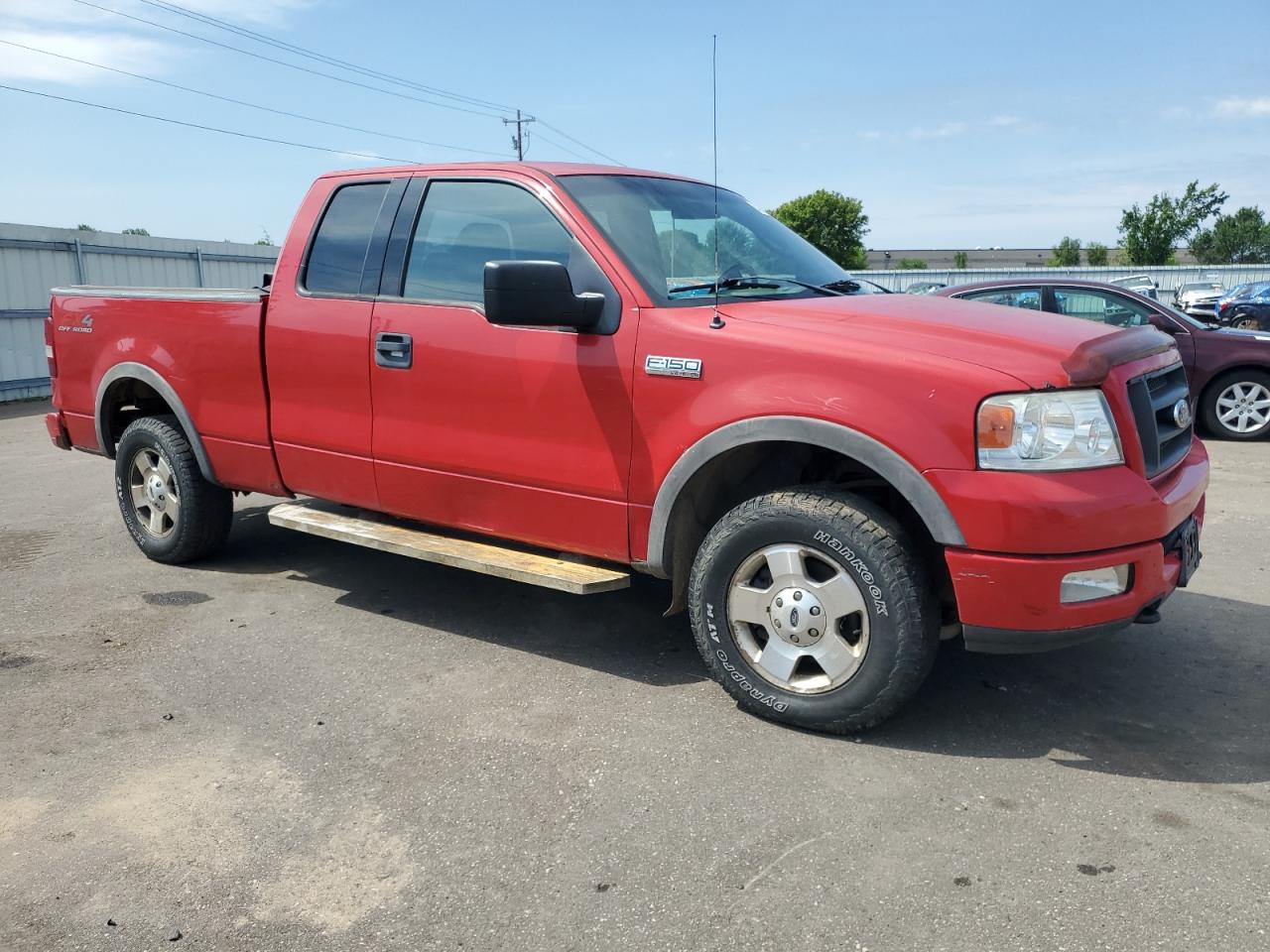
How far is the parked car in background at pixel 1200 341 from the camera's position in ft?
32.3

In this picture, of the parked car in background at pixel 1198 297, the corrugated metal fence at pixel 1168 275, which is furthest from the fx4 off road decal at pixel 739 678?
the corrugated metal fence at pixel 1168 275

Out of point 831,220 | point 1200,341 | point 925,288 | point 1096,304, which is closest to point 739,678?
point 1096,304

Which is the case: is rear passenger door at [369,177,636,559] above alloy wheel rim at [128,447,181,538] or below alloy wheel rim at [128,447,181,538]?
above

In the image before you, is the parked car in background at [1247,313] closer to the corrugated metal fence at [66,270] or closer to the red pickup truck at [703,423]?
the corrugated metal fence at [66,270]

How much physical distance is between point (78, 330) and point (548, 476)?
3.42m

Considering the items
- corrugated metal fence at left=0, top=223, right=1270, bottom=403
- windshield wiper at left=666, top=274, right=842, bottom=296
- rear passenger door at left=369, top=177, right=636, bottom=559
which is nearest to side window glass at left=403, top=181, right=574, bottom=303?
rear passenger door at left=369, top=177, right=636, bottom=559

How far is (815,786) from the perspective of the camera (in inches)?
128

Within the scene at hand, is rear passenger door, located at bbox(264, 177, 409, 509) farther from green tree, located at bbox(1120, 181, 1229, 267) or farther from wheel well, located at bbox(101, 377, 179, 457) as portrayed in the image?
green tree, located at bbox(1120, 181, 1229, 267)

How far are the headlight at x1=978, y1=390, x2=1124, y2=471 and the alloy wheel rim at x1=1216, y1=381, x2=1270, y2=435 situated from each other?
8.43 meters

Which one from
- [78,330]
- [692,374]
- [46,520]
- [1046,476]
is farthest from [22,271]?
[1046,476]

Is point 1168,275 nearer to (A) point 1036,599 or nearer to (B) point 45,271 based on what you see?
(B) point 45,271

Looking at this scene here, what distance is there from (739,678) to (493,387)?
4.84 ft

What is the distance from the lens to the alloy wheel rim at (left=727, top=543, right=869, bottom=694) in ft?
11.4

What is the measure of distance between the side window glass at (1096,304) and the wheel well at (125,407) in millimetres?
7842
